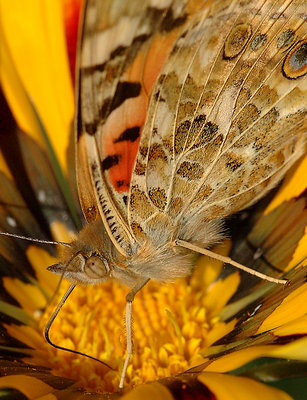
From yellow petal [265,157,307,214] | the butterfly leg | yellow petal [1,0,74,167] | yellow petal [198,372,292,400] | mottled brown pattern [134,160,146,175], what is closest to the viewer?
yellow petal [198,372,292,400]

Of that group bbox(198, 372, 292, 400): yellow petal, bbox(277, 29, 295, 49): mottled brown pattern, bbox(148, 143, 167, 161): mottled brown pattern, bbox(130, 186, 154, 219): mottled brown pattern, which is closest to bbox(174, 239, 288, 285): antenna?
bbox(130, 186, 154, 219): mottled brown pattern

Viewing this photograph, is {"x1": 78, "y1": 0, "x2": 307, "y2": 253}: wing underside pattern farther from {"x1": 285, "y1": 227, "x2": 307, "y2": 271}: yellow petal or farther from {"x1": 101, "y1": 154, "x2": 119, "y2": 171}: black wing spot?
{"x1": 285, "y1": 227, "x2": 307, "y2": 271}: yellow petal

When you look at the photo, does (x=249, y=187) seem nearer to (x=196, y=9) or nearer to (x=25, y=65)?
(x=196, y=9)

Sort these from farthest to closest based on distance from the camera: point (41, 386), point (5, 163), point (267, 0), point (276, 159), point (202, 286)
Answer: point (5, 163)
point (202, 286)
point (276, 159)
point (267, 0)
point (41, 386)

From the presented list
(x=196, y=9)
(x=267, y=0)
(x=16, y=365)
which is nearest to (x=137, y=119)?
(x=196, y=9)

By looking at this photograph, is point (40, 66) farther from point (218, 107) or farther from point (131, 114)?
point (218, 107)

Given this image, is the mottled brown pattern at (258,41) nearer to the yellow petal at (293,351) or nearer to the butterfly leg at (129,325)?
the butterfly leg at (129,325)

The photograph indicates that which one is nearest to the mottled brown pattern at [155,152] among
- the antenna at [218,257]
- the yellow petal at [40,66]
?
the antenna at [218,257]

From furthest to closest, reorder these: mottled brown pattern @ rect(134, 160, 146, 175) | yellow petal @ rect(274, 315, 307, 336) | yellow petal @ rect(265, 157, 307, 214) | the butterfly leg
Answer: yellow petal @ rect(265, 157, 307, 214) → mottled brown pattern @ rect(134, 160, 146, 175) → the butterfly leg → yellow petal @ rect(274, 315, 307, 336)
